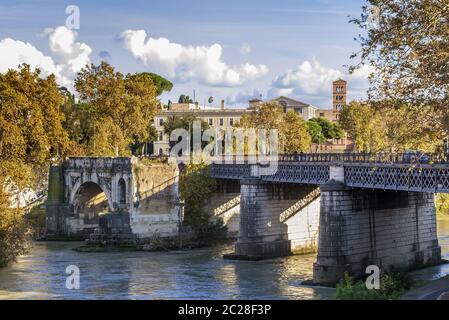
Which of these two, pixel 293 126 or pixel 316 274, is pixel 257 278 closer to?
pixel 316 274

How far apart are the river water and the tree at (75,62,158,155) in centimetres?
2288

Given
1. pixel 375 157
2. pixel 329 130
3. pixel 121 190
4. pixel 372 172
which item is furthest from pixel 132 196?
pixel 329 130

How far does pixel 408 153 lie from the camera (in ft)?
115

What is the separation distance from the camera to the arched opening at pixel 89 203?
211 feet

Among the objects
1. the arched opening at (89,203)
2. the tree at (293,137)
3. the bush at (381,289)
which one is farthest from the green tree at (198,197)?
the tree at (293,137)

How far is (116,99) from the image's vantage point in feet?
244

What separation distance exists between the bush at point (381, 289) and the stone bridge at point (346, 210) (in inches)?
98.8

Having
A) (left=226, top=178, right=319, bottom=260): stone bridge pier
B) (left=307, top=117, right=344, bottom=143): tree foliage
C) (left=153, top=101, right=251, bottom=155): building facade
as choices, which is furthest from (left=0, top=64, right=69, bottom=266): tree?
(left=307, top=117, right=344, bottom=143): tree foliage

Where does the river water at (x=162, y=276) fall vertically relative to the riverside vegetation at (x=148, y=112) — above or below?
below

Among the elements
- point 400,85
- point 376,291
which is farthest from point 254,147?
point 400,85

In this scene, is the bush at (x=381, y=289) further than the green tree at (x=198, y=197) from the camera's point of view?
No

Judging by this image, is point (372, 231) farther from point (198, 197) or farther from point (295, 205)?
point (198, 197)

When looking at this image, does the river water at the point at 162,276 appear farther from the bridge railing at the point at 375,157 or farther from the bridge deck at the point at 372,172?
the bridge railing at the point at 375,157

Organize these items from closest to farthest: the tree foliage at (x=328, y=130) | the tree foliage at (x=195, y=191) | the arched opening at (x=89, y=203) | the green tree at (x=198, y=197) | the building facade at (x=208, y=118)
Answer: the green tree at (x=198, y=197), the tree foliage at (x=195, y=191), the arched opening at (x=89, y=203), the building facade at (x=208, y=118), the tree foliage at (x=328, y=130)
